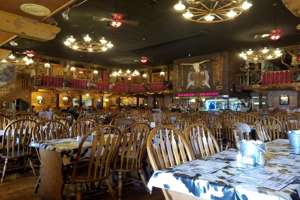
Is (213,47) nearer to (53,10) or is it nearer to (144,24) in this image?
(144,24)

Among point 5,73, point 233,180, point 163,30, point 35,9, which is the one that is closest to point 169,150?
point 233,180

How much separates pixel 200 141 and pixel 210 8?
234 inches

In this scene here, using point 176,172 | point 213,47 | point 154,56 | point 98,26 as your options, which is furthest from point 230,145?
point 154,56

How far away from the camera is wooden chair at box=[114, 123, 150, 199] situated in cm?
331

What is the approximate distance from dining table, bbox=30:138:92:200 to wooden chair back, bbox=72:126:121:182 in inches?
5.2

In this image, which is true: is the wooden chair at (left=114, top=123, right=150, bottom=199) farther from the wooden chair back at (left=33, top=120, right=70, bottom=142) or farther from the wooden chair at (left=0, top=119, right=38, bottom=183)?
the wooden chair at (left=0, top=119, right=38, bottom=183)

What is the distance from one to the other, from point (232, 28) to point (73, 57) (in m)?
11.7

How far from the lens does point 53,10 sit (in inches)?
110

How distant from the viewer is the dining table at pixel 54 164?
115 inches

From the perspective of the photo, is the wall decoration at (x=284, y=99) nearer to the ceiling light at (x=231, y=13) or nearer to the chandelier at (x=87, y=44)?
the ceiling light at (x=231, y=13)

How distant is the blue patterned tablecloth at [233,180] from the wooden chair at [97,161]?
1.30 meters

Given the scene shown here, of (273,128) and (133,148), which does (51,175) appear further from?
(273,128)

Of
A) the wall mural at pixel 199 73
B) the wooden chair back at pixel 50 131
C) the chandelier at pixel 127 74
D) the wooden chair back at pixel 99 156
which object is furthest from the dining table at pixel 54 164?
the chandelier at pixel 127 74

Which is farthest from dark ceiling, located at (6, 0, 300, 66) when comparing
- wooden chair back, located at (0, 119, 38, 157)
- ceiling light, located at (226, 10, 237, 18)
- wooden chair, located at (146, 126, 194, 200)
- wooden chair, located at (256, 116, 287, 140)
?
wooden chair, located at (146, 126, 194, 200)
